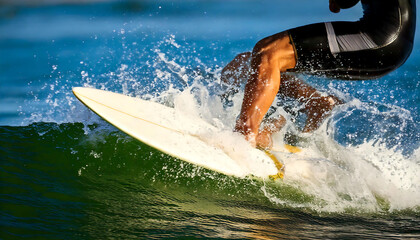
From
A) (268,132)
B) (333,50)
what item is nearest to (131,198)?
(268,132)

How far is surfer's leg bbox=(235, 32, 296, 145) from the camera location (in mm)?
2441

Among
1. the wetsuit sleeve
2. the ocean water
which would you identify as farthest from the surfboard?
the wetsuit sleeve

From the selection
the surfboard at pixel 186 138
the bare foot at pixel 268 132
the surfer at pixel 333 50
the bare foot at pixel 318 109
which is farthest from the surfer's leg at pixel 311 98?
the surfboard at pixel 186 138

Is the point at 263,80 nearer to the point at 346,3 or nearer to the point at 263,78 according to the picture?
the point at 263,78

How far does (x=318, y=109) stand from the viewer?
2998 mm

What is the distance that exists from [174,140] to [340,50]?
3.48 feet

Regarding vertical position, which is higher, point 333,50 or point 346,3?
point 346,3

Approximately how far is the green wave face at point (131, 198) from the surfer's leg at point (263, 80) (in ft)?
1.05

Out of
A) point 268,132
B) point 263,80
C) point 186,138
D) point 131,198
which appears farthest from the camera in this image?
point 268,132

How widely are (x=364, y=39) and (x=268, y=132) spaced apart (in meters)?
0.85

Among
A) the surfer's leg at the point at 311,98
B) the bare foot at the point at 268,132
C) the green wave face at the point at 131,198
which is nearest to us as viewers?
the green wave face at the point at 131,198

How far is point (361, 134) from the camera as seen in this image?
4508 mm

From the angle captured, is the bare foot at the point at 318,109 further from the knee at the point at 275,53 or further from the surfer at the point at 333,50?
the knee at the point at 275,53

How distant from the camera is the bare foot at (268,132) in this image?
283cm
